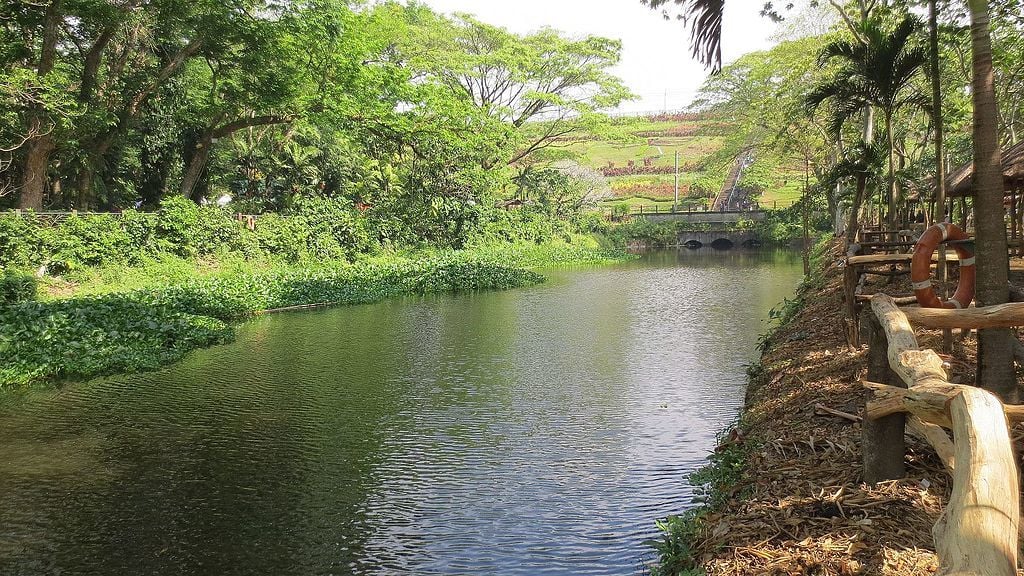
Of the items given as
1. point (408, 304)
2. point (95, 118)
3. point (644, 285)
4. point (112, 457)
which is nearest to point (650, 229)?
point (644, 285)

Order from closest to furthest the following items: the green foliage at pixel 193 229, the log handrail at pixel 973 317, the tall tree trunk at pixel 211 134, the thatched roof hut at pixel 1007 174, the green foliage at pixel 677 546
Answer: the log handrail at pixel 973 317
the green foliage at pixel 677 546
the thatched roof hut at pixel 1007 174
the green foliage at pixel 193 229
the tall tree trunk at pixel 211 134

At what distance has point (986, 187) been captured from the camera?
395 centimetres

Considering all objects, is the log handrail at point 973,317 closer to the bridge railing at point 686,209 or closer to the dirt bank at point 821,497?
the dirt bank at point 821,497

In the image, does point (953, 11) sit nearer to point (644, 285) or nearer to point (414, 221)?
point (644, 285)

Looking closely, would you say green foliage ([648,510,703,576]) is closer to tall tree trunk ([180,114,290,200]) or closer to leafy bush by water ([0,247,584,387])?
leafy bush by water ([0,247,584,387])

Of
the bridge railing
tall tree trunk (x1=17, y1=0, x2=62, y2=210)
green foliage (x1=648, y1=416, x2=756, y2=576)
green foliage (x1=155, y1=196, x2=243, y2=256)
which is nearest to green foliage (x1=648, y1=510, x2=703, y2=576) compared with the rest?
green foliage (x1=648, y1=416, x2=756, y2=576)

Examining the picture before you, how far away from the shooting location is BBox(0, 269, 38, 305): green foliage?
40.5ft

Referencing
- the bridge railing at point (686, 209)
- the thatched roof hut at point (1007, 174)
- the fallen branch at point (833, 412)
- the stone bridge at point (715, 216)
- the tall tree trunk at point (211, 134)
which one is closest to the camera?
the fallen branch at point (833, 412)

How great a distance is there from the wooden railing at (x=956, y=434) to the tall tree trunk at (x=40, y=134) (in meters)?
15.7

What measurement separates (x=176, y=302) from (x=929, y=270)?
40.0 feet

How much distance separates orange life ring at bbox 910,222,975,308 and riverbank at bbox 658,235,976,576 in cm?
46

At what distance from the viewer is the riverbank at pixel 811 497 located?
2932 millimetres

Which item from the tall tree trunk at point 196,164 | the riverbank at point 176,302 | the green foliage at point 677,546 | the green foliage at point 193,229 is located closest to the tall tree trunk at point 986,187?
the green foliage at point 677,546

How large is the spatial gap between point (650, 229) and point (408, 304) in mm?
29139
